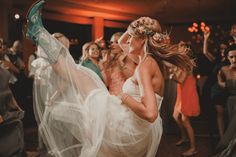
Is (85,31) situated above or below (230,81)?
above

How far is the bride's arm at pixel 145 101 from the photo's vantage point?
1.96 m

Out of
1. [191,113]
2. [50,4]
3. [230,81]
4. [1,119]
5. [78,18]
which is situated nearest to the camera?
[1,119]

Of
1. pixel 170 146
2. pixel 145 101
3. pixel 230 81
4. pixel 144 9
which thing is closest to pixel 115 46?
pixel 230 81

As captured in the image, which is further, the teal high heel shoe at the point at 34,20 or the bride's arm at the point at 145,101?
the teal high heel shoe at the point at 34,20

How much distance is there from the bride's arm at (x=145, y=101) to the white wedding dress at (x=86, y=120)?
0.18m

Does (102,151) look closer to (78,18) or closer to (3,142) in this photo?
(3,142)

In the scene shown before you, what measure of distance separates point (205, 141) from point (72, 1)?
204 inches

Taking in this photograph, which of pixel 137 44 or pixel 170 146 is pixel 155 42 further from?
pixel 170 146

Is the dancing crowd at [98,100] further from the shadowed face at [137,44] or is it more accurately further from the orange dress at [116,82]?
the orange dress at [116,82]

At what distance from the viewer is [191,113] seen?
5.06 meters

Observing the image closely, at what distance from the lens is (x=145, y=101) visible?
1978 millimetres

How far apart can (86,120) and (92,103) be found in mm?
98

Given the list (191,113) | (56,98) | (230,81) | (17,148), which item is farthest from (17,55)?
(56,98)

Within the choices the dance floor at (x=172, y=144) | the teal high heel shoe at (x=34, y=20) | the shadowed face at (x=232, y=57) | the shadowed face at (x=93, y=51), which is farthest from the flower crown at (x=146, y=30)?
the dance floor at (x=172, y=144)
